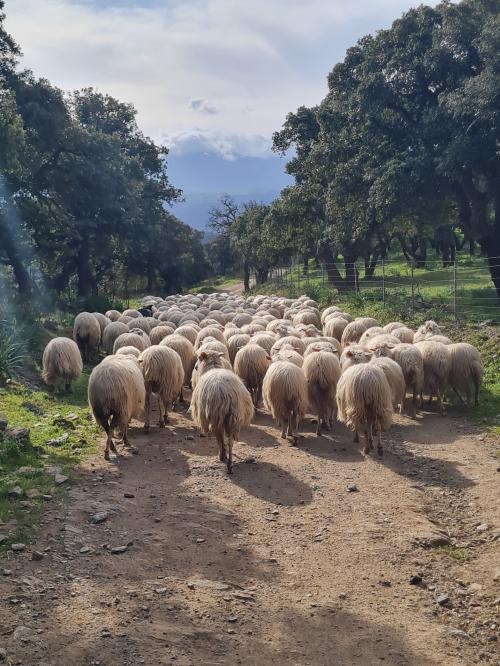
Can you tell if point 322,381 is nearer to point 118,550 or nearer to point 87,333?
point 118,550

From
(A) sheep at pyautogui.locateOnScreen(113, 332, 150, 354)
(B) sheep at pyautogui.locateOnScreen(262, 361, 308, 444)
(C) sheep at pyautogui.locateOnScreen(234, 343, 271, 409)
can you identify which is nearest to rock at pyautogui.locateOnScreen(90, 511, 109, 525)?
(B) sheep at pyautogui.locateOnScreen(262, 361, 308, 444)

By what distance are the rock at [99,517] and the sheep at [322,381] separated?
14.6ft

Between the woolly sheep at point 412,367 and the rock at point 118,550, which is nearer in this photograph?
the rock at point 118,550

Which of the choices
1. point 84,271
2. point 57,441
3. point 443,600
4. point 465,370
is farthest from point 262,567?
point 84,271

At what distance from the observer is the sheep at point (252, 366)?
35.8ft

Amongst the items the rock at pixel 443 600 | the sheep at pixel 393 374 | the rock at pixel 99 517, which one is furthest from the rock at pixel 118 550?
the sheep at pixel 393 374

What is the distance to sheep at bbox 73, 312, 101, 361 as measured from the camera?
16641mm

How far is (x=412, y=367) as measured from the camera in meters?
10.4

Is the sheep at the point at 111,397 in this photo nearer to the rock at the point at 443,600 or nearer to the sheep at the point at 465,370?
the rock at the point at 443,600

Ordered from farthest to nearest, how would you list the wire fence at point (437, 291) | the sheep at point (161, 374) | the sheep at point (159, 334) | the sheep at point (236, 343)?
the wire fence at point (437, 291)
the sheep at point (159, 334)
the sheep at point (236, 343)
the sheep at point (161, 374)

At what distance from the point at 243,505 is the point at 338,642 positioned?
2640mm

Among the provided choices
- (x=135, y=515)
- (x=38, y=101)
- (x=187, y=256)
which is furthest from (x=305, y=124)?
(x=135, y=515)

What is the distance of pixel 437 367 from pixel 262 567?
631 cm

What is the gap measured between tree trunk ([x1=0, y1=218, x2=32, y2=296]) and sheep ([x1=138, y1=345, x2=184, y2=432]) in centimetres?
1804
